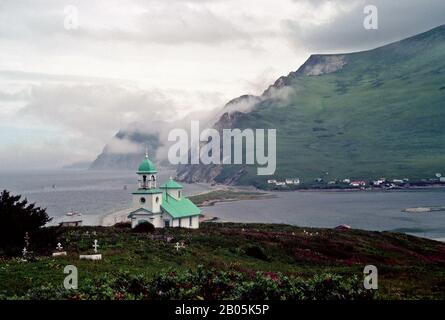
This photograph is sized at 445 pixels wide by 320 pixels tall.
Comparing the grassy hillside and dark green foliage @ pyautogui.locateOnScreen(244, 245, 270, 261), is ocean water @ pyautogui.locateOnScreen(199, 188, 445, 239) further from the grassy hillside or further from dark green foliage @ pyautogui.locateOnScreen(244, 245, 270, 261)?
dark green foliage @ pyautogui.locateOnScreen(244, 245, 270, 261)

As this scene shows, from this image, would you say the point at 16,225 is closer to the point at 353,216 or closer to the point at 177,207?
the point at 177,207

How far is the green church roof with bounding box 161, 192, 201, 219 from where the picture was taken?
2956 inches

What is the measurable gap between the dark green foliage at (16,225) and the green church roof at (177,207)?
41.1 m

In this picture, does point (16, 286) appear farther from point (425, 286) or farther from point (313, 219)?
point (313, 219)

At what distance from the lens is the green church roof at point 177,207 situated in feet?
246

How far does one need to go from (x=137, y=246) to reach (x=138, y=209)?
34198 millimetres

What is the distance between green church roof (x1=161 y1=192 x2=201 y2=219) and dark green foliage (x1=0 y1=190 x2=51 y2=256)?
135 feet

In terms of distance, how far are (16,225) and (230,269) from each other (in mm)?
13120

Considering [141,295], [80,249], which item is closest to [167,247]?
[80,249]

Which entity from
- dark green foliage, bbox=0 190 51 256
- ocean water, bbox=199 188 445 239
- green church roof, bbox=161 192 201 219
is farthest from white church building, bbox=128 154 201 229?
ocean water, bbox=199 188 445 239

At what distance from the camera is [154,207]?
72875 mm

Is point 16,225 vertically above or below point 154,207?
below

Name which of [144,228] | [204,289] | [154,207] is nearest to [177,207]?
[154,207]
